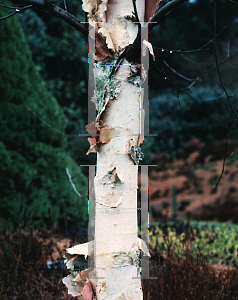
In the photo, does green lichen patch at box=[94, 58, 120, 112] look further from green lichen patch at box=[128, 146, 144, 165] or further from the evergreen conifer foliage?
the evergreen conifer foliage

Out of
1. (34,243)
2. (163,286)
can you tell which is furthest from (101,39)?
(34,243)

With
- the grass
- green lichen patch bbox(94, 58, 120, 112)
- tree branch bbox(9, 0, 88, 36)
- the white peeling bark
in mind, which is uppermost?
tree branch bbox(9, 0, 88, 36)

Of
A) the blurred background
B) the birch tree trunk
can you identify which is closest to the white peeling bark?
the birch tree trunk

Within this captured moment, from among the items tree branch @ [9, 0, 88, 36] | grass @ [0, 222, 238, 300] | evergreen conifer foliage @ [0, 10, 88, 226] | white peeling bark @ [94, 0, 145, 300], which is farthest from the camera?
evergreen conifer foliage @ [0, 10, 88, 226]

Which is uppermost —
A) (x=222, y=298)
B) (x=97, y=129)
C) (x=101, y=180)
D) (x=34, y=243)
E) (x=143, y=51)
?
(x=143, y=51)

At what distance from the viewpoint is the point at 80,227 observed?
4.61 m

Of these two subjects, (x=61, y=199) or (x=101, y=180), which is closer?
(x=101, y=180)

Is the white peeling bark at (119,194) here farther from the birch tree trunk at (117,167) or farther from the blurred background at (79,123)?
the blurred background at (79,123)

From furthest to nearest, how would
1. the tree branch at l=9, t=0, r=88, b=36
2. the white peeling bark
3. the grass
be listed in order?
the grass → the tree branch at l=9, t=0, r=88, b=36 → the white peeling bark

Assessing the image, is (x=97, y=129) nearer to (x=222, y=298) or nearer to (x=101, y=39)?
(x=101, y=39)

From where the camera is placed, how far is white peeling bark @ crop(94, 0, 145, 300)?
1.12 metres

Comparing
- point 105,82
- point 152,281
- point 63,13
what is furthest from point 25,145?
point 105,82

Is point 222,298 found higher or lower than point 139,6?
lower

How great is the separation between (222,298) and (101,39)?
2125 millimetres
